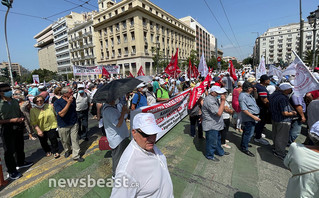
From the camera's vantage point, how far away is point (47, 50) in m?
77.7

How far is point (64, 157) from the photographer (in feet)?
12.5

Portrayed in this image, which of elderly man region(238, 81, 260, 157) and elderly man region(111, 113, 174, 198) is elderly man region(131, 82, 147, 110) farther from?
elderly man region(111, 113, 174, 198)

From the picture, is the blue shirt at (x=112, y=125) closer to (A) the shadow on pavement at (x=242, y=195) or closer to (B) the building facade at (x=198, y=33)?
(A) the shadow on pavement at (x=242, y=195)

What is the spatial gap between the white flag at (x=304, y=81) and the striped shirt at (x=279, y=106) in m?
0.36

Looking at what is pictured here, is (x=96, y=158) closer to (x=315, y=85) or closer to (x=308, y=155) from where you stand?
(x=308, y=155)

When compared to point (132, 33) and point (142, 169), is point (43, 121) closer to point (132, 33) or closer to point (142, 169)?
point (142, 169)

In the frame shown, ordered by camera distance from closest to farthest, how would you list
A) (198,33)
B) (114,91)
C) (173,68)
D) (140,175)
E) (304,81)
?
(140,175)
(114,91)
(304,81)
(173,68)
(198,33)

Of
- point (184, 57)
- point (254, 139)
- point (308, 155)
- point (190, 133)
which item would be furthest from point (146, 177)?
point (184, 57)

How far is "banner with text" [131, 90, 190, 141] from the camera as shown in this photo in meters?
4.22

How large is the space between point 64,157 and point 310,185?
450 cm

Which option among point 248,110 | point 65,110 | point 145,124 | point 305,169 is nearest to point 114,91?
point 145,124

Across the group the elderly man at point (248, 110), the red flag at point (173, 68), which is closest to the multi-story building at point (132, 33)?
the red flag at point (173, 68)

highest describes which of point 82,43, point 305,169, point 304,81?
point 82,43

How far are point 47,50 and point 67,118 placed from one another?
95.3 meters
